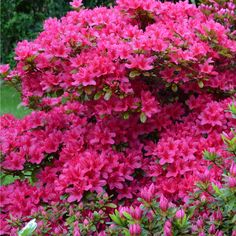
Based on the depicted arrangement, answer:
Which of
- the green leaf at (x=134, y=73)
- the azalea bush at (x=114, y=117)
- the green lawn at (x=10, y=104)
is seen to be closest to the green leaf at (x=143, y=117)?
the azalea bush at (x=114, y=117)

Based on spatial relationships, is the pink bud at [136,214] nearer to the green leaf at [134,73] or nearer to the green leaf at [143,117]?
the green leaf at [143,117]

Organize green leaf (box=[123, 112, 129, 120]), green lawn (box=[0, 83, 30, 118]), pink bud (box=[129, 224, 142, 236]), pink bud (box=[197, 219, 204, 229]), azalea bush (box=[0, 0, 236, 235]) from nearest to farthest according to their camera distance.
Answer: pink bud (box=[129, 224, 142, 236]) < pink bud (box=[197, 219, 204, 229]) < azalea bush (box=[0, 0, 236, 235]) < green leaf (box=[123, 112, 129, 120]) < green lawn (box=[0, 83, 30, 118])

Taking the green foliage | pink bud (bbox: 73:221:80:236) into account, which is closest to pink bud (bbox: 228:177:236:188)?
pink bud (bbox: 73:221:80:236)

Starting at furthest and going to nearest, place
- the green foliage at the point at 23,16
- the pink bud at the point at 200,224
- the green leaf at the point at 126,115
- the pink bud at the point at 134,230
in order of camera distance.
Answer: the green foliage at the point at 23,16
the green leaf at the point at 126,115
the pink bud at the point at 200,224
the pink bud at the point at 134,230

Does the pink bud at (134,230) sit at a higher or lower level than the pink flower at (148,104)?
higher

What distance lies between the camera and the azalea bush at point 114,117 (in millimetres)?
2557

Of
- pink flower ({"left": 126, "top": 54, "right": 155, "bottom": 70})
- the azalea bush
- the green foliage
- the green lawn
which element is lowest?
the green lawn

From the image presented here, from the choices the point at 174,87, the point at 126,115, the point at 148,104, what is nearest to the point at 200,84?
the point at 174,87

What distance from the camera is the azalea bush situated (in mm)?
2557

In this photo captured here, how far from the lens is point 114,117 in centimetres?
288

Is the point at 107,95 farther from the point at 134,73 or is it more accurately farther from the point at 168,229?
the point at 168,229

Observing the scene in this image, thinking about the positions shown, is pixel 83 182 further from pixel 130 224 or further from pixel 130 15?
pixel 130 15

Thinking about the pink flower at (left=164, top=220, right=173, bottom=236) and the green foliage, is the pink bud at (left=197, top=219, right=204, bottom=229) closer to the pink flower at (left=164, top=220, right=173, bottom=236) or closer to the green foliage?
the pink flower at (left=164, top=220, right=173, bottom=236)

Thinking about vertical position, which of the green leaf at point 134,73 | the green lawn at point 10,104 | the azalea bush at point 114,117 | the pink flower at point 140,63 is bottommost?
the green lawn at point 10,104
